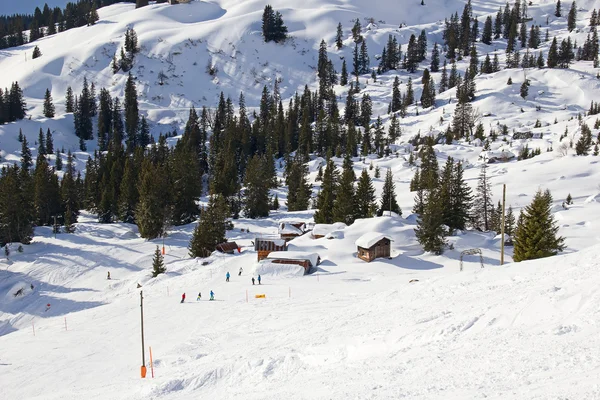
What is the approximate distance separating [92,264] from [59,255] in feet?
17.1

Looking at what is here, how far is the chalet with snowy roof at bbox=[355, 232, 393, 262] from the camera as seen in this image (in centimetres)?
4288

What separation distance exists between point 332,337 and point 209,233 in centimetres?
3180

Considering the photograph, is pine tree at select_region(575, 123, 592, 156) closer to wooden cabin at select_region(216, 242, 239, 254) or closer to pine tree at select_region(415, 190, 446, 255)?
pine tree at select_region(415, 190, 446, 255)

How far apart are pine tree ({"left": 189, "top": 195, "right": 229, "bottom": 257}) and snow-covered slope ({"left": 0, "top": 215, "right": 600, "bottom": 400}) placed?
6389 millimetres

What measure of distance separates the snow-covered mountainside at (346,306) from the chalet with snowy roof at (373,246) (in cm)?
96

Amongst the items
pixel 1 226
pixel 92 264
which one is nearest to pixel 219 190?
pixel 92 264

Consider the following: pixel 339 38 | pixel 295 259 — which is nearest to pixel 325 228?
pixel 295 259

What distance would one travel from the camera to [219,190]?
67.4m

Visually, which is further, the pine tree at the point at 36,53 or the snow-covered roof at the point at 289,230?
the pine tree at the point at 36,53

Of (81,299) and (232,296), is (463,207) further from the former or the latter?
(81,299)

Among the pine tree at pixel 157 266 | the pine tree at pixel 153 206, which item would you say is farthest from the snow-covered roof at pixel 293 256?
the pine tree at pixel 153 206

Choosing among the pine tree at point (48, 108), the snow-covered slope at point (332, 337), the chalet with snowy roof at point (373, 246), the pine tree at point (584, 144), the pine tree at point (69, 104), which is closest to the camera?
the snow-covered slope at point (332, 337)

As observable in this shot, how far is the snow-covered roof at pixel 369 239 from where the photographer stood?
42.8 meters

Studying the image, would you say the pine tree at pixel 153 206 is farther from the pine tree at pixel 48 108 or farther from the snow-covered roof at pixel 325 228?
the pine tree at pixel 48 108
